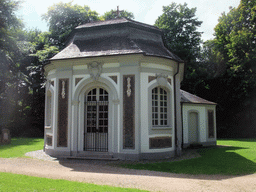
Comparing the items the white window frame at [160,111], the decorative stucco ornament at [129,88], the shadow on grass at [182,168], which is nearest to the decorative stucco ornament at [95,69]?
the decorative stucco ornament at [129,88]

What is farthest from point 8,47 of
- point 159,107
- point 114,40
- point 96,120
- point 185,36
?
point 185,36

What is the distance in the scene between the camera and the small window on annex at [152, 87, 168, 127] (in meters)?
12.0

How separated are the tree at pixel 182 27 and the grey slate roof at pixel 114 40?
17.2 m

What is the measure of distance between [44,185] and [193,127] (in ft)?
44.1

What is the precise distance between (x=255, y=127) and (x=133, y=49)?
2252 centimetres

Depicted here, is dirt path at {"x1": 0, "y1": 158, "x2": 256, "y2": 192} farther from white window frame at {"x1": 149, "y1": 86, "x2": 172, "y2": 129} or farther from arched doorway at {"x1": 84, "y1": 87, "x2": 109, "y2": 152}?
white window frame at {"x1": 149, "y1": 86, "x2": 172, "y2": 129}

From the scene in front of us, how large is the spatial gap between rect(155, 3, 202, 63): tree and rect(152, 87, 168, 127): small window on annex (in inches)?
743

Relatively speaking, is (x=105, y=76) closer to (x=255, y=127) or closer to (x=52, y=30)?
(x=52, y=30)

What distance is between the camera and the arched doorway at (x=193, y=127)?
689 inches

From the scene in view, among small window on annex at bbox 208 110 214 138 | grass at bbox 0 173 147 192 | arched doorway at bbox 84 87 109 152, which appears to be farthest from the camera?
small window on annex at bbox 208 110 214 138

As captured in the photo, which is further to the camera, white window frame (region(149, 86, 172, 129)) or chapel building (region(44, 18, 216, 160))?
white window frame (region(149, 86, 172, 129))

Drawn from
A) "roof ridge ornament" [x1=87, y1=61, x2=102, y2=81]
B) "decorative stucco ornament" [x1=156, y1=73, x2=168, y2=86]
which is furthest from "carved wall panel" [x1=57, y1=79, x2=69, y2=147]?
"decorative stucco ornament" [x1=156, y1=73, x2=168, y2=86]

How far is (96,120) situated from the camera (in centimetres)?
1195

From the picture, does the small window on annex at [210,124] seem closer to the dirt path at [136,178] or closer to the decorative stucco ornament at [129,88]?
the decorative stucco ornament at [129,88]
